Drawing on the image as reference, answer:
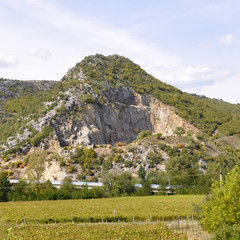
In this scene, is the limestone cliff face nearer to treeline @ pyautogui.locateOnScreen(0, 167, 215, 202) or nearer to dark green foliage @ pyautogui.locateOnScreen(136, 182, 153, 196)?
treeline @ pyautogui.locateOnScreen(0, 167, 215, 202)

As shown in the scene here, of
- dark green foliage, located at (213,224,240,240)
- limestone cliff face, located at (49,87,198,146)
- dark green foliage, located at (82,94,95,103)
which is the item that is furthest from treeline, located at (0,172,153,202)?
dark green foliage, located at (213,224,240,240)

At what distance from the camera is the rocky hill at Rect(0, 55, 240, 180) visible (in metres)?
87.9

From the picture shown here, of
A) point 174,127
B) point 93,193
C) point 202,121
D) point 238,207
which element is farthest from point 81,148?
point 238,207

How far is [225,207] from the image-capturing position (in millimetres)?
28297

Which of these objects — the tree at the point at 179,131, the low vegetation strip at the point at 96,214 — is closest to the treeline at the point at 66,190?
the low vegetation strip at the point at 96,214

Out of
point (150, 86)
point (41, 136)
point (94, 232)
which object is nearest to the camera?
point (94, 232)

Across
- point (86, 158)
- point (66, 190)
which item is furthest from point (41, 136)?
point (66, 190)

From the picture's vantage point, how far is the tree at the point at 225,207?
27875mm

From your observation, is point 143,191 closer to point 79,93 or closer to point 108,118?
point 108,118

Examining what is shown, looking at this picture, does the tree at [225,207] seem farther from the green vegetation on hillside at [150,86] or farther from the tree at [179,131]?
the green vegetation on hillside at [150,86]

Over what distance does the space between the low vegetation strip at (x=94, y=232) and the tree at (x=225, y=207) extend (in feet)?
10.5

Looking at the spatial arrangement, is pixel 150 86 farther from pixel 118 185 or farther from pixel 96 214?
pixel 96 214

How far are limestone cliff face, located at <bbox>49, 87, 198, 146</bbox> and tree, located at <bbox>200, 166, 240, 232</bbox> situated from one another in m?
71.1

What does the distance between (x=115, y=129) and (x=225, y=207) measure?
270ft
